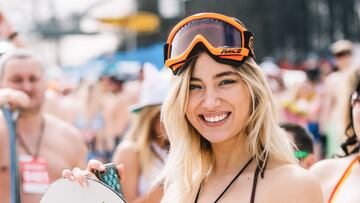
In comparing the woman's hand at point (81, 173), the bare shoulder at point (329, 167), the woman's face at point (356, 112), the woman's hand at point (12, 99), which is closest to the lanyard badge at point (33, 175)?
the woman's hand at point (12, 99)

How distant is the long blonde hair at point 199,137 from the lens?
3.11 m

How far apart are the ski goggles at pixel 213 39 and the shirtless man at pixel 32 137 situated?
203 centimetres

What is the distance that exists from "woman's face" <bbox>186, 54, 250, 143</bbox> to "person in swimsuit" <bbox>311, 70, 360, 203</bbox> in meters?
0.88

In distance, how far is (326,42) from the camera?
35.3 m

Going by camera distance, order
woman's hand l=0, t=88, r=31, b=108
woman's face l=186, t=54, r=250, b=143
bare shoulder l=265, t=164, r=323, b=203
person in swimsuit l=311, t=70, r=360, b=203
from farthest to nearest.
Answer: woman's hand l=0, t=88, r=31, b=108, person in swimsuit l=311, t=70, r=360, b=203, woman's face l=186, t=54, r=250, b=143, bare shoulder l=265, t=164, r=323, b=203

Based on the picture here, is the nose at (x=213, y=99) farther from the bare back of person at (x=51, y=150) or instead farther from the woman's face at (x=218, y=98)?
the bare back of person at (x=51, y=150)

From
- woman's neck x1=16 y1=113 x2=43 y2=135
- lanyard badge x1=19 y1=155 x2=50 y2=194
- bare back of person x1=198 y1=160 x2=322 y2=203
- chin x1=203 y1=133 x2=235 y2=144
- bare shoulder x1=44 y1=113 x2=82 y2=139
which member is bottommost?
lanyard badge x1=19 y1=155 x2=50 y2=194

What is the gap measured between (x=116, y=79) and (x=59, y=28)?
2901cm

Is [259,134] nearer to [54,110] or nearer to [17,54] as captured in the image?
[17,54]

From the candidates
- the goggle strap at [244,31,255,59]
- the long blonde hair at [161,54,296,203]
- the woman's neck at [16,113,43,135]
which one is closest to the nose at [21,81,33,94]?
the woman's neck at [16,113,43,135]

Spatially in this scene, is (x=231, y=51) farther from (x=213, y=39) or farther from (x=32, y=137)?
(x=32, y=137)

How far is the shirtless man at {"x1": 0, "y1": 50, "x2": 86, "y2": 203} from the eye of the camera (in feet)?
16.5

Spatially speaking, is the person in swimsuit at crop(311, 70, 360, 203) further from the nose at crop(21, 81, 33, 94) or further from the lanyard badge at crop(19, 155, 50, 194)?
the nose at crop(21, 81, 33, 94)

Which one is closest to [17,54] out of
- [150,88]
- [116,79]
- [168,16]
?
[150,88]
